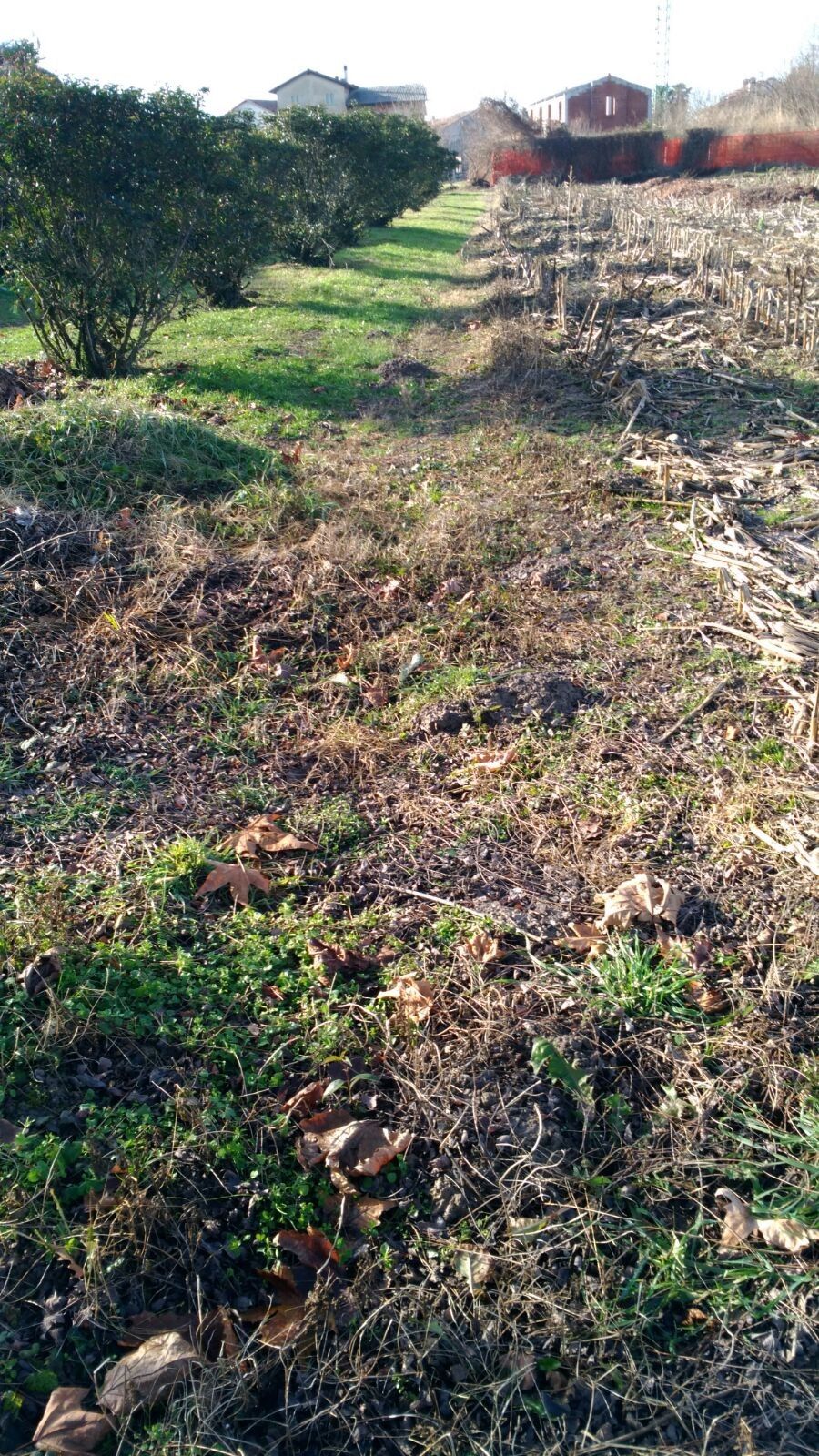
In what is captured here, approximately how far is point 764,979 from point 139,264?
10044mm

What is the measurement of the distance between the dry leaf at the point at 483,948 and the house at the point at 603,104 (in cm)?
6942

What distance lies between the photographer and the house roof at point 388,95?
192 feet

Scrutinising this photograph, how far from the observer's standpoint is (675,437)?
802 cm

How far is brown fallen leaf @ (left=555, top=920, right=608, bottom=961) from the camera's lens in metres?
3.24

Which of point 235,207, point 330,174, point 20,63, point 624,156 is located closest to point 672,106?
point 624,156

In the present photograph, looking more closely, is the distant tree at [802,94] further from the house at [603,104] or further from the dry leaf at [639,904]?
the dry leaf at [639,904]

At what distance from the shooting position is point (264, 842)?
375 cm

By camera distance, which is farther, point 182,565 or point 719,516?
point 719,516

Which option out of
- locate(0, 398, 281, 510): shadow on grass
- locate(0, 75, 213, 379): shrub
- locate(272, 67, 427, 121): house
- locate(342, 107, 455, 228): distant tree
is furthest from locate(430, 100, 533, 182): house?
locate(0, 398, 281, 510): shadow on grass

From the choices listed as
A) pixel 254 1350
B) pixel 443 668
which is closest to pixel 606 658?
pixel 443 668

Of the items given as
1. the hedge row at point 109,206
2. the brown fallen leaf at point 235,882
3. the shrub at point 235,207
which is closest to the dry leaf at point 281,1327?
the brown fallen leaf at point 235,882

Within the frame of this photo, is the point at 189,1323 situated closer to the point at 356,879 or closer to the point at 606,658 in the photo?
the point at 356,879

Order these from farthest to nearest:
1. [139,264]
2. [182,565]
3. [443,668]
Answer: [139,264] → [182,565] → [443,668]

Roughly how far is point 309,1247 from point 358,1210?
6.1 inches
